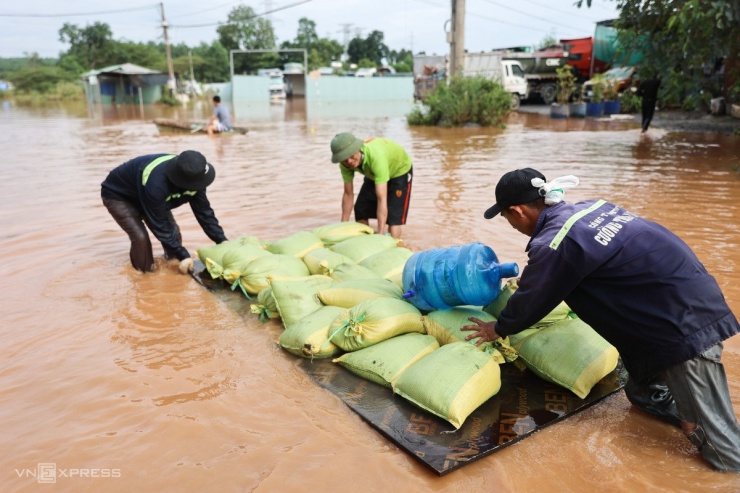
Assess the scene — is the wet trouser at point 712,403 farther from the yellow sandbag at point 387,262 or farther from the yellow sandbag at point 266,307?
the yellow sandbag at point 266,307

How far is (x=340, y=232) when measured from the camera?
441cm

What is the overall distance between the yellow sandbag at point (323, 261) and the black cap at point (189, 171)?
0.98 meters

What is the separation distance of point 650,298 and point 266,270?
2.52 metres

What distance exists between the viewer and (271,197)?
7449 millimetres

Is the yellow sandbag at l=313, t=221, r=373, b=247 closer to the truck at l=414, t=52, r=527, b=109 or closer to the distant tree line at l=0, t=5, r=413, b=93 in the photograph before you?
the truck at l=414, t=52, r=527, b=109

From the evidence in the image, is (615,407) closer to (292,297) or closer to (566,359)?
(566,359)


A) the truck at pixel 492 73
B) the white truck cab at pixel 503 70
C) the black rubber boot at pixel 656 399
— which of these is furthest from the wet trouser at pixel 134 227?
the white truck cab at pixel 503 70

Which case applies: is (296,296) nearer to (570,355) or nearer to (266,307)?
(266,307)

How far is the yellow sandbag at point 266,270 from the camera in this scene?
12.6 ft

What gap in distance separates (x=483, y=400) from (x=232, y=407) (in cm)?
119

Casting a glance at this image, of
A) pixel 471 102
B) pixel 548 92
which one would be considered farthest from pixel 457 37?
pixel 548 92

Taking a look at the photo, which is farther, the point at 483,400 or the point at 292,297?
the point at 292,297

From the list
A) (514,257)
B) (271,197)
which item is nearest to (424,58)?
(271,197)

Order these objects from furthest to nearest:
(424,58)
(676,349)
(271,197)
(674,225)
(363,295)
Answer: (424,58) < (271,197) < (674,225) < (363,295) < (676,349)
